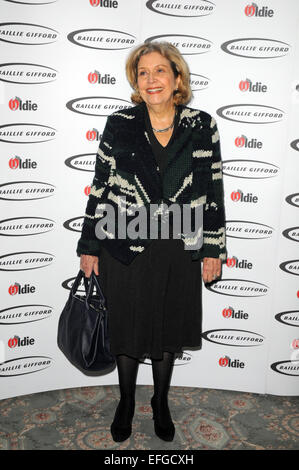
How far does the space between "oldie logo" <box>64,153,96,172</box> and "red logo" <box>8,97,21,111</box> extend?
0.38m

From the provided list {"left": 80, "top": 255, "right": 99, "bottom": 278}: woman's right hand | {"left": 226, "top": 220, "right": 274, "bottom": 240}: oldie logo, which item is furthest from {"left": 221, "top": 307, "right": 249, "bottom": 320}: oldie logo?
{"left": 80, "top": 255, "right": 99, "bottom": 278}: woman's right hand

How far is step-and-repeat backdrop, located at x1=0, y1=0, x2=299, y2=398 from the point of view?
2.37m

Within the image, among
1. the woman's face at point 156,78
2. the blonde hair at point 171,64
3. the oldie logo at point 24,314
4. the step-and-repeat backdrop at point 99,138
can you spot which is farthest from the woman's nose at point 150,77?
the oldie logo at point 24,314

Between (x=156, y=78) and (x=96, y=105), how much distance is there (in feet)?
1.72

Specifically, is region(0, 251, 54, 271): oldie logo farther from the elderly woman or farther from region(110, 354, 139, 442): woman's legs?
region(110, 354, 139, 442): woman's legs

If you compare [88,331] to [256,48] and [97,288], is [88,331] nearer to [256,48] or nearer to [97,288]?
[97,288]

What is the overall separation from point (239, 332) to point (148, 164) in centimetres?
132

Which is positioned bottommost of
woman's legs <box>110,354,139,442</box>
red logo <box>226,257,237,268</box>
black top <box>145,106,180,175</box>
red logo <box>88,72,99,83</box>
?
woman's legs <box>110,354,139,442</box>

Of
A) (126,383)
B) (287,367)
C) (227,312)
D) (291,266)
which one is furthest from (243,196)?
(126,383)

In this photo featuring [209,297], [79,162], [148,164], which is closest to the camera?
[148,164]

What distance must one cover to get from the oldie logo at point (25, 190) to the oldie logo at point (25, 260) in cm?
32

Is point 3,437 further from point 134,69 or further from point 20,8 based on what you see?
point 20,8
